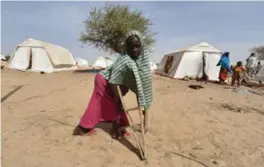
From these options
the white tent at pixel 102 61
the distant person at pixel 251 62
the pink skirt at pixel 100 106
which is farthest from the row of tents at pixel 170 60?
the pink skirt at pixel 100 106

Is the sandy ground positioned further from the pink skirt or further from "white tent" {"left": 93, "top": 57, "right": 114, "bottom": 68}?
"white tent" {"left": 93, "top": 57, "right": 114, "bottom": 68}

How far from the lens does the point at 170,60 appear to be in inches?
687

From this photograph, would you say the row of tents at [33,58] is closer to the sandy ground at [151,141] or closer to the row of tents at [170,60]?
the row of tents at [170,60]

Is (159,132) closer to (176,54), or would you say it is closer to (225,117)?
(225,117)

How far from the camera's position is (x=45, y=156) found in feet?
10.4

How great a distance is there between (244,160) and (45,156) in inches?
88.7

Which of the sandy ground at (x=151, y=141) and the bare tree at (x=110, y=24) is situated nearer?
the sandy ground at (x=151, y=141)

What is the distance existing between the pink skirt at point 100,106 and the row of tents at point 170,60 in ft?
38.1

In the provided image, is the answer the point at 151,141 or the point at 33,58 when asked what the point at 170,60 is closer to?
the point at 33,58

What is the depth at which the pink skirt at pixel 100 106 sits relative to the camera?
3646 mm

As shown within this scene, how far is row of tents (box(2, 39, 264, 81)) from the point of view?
599 inches

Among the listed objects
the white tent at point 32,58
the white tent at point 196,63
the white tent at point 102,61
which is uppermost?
the white tent at point 196,63

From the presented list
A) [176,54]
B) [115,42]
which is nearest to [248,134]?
[176,54]

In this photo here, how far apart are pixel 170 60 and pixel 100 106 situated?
557 inches
